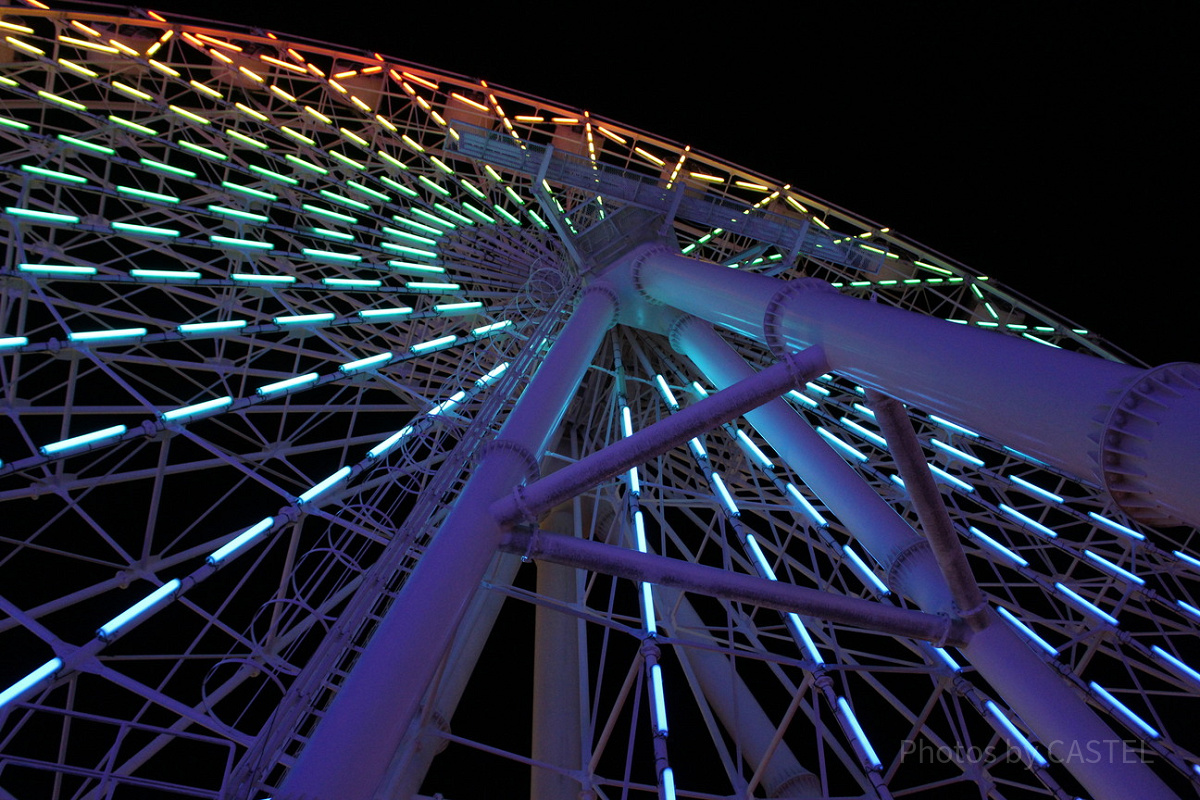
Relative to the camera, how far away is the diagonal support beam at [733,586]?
256 inches

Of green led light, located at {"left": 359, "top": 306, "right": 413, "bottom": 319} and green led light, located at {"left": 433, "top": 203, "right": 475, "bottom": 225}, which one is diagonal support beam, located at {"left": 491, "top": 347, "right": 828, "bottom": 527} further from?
green led light, located at {"left": 433, "top": 203, "right": 475, "bottom": 225}

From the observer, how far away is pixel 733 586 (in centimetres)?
656

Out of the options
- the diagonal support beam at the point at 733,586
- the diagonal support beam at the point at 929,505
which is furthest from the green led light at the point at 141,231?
the diagonal support beam at the point at 929,505

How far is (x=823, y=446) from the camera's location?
9180 mm

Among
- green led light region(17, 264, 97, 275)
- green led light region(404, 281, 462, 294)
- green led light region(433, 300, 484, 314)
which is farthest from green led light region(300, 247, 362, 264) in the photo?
green led light region(17, 264, 97, 275)

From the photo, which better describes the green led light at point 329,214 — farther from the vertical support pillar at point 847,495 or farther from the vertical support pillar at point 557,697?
the vertical support pillar at point 847,495

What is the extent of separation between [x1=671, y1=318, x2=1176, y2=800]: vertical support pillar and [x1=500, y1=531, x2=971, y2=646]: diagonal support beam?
1.10 feet

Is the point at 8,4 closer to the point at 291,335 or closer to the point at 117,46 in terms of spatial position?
the point at 117,46

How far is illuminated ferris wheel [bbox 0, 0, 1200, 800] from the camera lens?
6.07 m

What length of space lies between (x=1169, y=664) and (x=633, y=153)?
1284cm

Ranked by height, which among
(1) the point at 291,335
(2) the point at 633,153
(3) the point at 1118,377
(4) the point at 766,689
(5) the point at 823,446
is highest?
(2) the point at 633,153

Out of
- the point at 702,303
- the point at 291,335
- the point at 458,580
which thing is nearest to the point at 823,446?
the point at 702,303

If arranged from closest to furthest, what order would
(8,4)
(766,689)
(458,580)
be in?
(458,580)
(8,4)
(766,689)

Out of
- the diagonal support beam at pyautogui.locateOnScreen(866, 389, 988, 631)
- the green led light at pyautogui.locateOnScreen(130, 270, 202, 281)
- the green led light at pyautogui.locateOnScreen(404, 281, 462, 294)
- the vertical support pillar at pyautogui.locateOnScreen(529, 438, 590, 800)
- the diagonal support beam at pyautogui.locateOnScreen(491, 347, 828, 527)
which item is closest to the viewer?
the diagonal support beam at pyautogui.locateOnScreen(866, 389, 988, 631)
